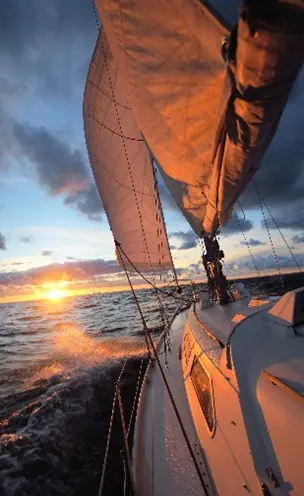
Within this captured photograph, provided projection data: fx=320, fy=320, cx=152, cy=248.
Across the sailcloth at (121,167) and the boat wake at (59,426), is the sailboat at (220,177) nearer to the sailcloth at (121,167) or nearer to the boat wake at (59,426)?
the boat wake at (59,426)

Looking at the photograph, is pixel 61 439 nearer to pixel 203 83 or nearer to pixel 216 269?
pixel 216 269

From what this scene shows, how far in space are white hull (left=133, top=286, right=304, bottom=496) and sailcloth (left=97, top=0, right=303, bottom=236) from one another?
1.91 metres

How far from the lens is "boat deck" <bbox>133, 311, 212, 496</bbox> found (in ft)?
12.1

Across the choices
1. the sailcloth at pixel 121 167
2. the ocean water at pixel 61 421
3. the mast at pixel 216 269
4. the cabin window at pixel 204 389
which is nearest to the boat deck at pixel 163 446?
the cabin window at pixel 204 389

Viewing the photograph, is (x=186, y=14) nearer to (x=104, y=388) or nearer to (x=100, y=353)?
(x=104, y=388)

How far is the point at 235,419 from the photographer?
315cm

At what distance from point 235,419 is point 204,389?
1359 mm

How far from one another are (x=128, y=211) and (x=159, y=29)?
740 centimetres

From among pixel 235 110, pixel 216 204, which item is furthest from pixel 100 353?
pixel 235 110

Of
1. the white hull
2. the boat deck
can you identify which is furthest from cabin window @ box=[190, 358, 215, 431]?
the boat deck

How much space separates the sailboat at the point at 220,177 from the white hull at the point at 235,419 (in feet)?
0.04

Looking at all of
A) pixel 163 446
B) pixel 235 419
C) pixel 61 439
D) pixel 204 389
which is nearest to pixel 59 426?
pixel 61 439

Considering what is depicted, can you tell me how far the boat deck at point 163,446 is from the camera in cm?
369

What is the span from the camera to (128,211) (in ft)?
33.9
